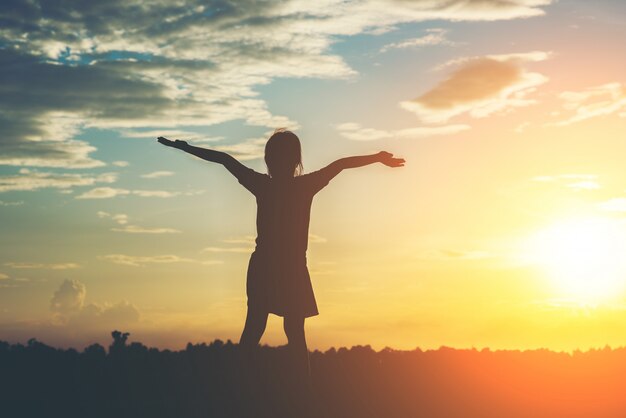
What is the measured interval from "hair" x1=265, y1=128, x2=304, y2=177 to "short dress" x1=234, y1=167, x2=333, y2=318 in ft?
0.43

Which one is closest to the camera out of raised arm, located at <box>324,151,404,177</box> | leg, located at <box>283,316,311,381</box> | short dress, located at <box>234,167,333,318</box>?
short dress, located at <box>234,167,333,318</box>

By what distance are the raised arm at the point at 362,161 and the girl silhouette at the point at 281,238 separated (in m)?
0.10

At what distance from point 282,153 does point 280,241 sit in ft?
3.65

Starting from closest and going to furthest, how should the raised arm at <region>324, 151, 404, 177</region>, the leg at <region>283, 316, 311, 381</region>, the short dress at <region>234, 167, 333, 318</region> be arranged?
the short dress at <region>234, 167, 333, 318</region>, the leg at <region>283, 316, 311, 381</region>, the raised arm at <region>324, 151, 404, 177</region>

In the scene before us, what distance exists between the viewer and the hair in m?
10.6

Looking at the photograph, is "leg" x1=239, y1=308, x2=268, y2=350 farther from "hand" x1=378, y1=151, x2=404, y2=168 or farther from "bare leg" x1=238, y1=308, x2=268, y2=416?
"hand" x1=378, y1=151, x2=404, y2=168

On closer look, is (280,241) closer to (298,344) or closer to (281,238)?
(281,238)

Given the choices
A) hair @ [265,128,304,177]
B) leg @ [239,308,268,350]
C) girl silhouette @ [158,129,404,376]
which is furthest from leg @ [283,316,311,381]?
hair @ [265,128,304,177]

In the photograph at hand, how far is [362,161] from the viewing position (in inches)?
436

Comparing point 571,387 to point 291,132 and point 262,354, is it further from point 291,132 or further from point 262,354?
point 291,132

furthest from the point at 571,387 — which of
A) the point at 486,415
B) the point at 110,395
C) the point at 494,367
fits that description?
the point at 110,395

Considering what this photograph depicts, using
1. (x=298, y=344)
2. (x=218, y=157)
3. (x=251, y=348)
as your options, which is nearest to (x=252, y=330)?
(x=251, y=348)

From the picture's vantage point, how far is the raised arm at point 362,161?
35.8 feet

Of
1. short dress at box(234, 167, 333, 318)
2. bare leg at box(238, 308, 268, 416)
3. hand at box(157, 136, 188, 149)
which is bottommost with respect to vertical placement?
bare leg at box(238, 308, 268, 416)
